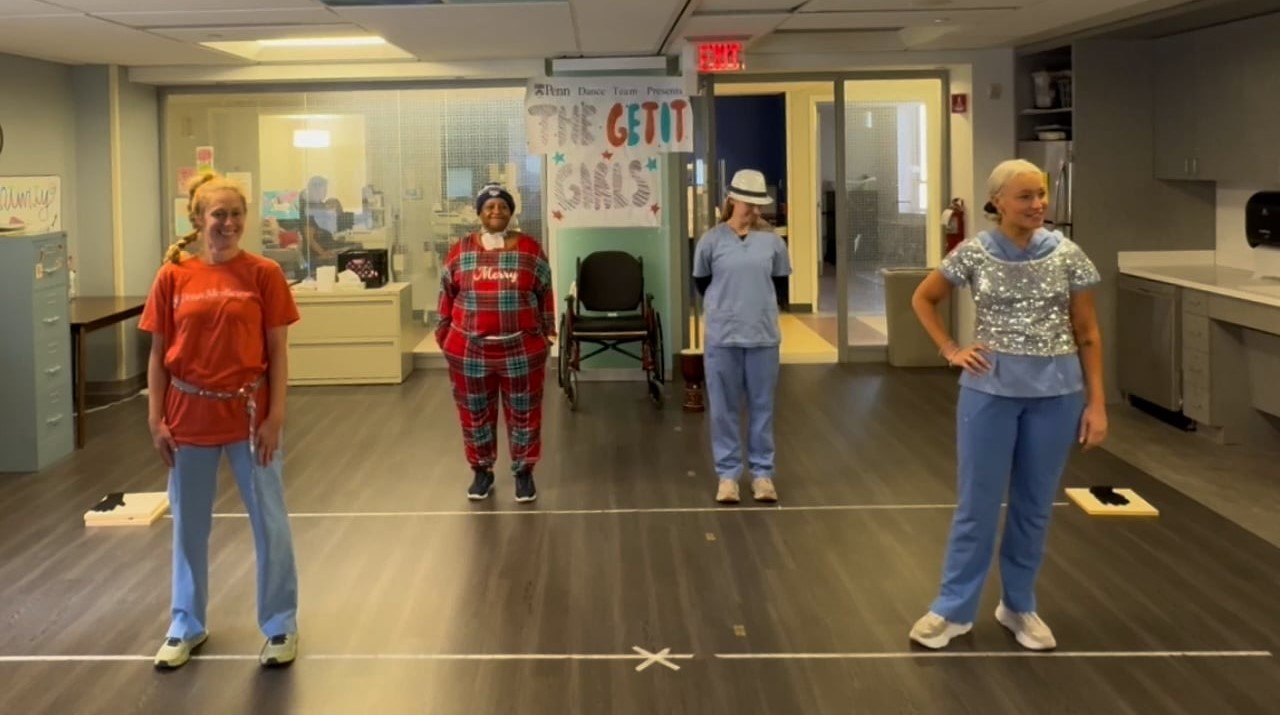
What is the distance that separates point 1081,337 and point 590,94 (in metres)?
5.34

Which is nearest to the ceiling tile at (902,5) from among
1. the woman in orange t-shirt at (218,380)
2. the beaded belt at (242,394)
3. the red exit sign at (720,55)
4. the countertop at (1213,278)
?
the red exit sign at (720,55)

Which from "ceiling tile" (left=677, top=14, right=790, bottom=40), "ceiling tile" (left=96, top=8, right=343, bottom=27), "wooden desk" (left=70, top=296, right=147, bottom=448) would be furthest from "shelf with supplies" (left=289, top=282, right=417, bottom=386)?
"ceiling tile" (left=677, top=14, right=790, bottom=40)

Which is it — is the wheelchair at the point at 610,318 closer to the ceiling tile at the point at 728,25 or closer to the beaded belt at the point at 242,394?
the ceiling tile at the point at 728,25

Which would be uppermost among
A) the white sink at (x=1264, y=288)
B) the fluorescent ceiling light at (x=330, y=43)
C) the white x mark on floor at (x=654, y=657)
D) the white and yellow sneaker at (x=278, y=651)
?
the fluorescent ceiling light at (x=330, y=43)

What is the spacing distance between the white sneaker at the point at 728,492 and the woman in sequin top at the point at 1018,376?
5.75 ft

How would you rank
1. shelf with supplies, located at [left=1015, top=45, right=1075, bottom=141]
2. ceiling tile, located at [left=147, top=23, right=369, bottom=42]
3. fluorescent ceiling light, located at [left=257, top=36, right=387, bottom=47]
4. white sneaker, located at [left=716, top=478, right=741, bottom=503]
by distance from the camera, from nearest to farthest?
white sneaker, located at [left=716, top=478, right=741, bottom=503]
ceiling tile, located at [left=147, top=23, right=369, bottom=42]
fluorescent ceiling light, located at [left=257, top=36, right=387, bottom=47]
shelf with supplies, located at [left=1015, top=45, right=1075, bottom=141]

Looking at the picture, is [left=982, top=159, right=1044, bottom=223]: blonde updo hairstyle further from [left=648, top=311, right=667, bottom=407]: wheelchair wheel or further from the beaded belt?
[left=648, top=311, right=667, bottom=407]: wheelchair wheel

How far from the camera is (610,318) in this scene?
815 centimetres

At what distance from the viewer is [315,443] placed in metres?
6.95

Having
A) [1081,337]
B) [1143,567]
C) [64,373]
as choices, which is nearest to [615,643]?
[1081,337]

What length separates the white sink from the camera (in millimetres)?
6219

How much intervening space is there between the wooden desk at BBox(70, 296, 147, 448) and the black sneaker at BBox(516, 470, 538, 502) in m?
2.78

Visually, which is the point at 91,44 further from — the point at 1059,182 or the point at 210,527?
the point at 1059,182

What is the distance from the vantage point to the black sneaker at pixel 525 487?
555 cm
